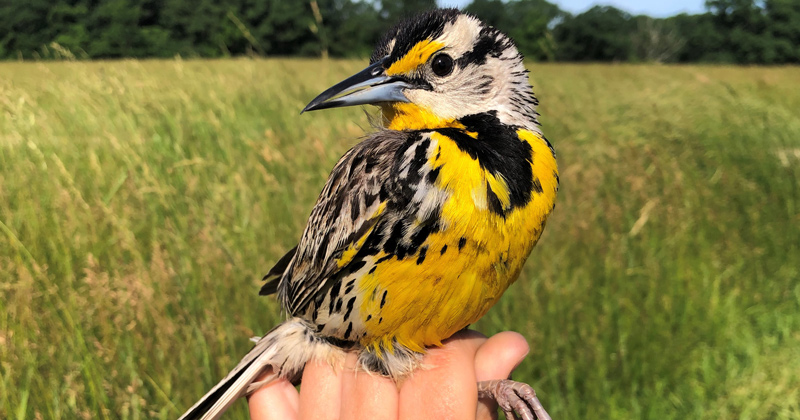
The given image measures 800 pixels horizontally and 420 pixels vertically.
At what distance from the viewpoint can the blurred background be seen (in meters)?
1.82

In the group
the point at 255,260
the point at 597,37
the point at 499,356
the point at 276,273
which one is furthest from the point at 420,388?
the point at 597,37

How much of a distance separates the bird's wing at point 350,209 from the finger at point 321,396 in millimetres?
215

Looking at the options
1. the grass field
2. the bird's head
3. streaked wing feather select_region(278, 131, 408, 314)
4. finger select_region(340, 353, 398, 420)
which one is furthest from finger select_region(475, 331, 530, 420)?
the grass field

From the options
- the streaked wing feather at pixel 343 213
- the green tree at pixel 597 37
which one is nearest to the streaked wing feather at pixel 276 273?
the streaked wing feather at pixel 343 213

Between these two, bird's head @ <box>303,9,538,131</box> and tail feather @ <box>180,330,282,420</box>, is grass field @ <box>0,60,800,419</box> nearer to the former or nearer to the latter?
tail feather @ <box>180,330,282,420</box>

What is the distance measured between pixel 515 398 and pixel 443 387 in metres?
0.18

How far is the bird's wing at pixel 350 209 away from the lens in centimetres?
121

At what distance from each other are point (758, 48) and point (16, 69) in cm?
3475

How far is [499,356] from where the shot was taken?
1.32 m

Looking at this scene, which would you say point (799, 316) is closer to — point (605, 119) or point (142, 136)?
point (605, 119)

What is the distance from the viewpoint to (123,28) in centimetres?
618

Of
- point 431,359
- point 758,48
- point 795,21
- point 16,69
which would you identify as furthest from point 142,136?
point 758,48

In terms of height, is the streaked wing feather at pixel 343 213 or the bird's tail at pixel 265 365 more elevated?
the streaked wing feather at pixel 343 213

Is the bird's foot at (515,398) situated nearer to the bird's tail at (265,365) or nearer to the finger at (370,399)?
the finger at (370,399)
